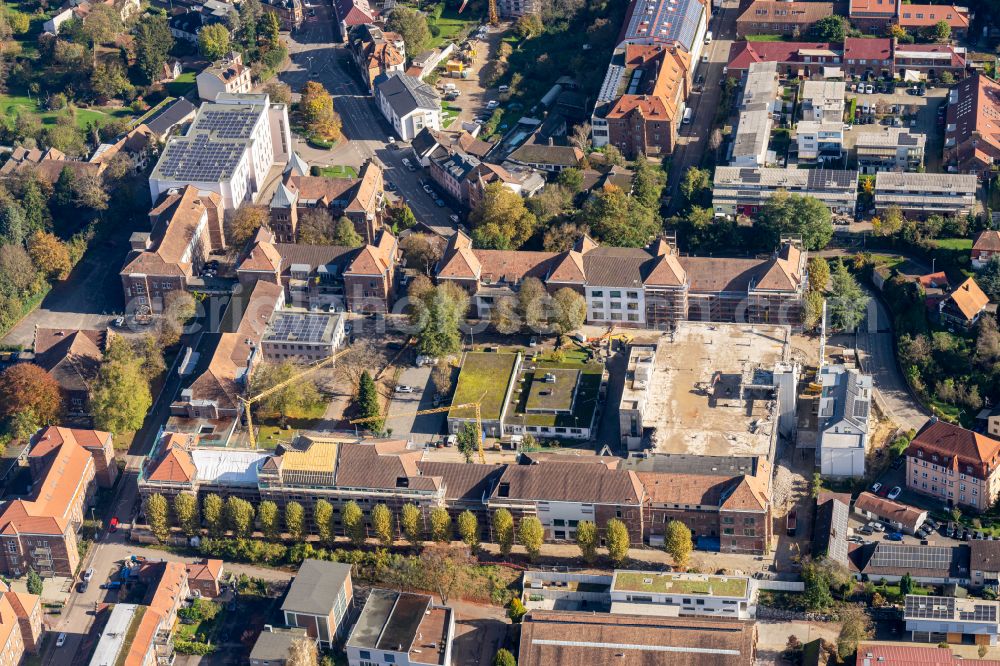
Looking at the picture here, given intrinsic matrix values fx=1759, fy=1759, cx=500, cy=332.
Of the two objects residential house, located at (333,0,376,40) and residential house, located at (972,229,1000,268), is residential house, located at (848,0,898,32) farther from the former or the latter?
residential house, located at (333,0,376,40)

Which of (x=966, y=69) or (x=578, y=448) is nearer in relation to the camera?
(x=578, y=448)

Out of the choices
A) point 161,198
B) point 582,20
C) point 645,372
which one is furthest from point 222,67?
point 645,372

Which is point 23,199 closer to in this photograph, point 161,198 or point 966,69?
point 161,198

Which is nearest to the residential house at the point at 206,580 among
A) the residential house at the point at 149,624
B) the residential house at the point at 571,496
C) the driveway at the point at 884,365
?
the residential house at the point at 149,624

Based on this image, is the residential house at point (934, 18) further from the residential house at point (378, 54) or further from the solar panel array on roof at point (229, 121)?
the solar panel array on roof at point (229, 121)

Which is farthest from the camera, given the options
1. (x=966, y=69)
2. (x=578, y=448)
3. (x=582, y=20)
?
(x=582, y=20)

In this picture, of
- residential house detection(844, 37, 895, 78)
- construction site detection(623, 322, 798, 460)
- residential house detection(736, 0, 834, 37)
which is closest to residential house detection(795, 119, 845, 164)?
residential house detection(844, 37, 895, 78)
